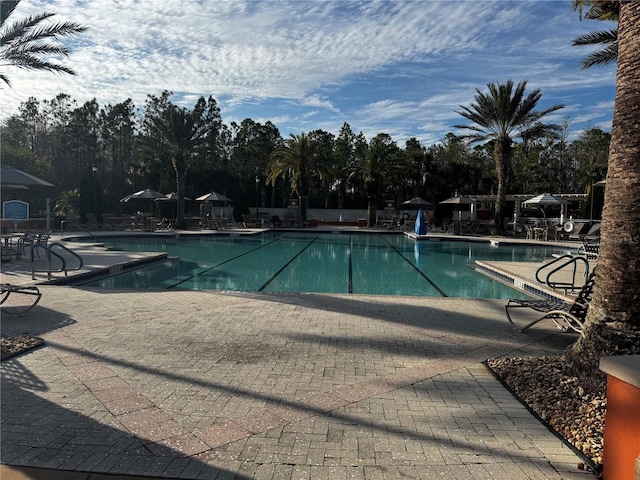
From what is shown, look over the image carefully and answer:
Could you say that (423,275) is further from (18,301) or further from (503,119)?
(503,119)

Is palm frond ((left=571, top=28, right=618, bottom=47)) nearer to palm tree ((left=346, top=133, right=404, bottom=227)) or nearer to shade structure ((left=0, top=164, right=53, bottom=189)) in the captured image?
shade structure ((left=0, top=164, right=53, bottom=189))

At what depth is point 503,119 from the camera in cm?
2255

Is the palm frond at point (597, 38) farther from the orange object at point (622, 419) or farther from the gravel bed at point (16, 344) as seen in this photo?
the gravel bed at point (16, 344)

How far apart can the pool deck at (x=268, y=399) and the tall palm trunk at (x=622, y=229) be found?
91cm

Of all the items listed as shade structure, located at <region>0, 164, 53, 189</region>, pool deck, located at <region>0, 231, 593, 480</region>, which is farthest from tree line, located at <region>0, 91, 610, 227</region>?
pool deck, located at <region>0, 231, 593, 480</region>

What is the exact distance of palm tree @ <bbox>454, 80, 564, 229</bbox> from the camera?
2217 centimetres

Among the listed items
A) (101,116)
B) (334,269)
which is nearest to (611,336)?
(334,269)

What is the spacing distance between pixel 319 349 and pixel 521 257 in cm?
1294

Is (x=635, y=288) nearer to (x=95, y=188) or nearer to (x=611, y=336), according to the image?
(x=611, y=336)

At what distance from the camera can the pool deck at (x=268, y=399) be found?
2580 mm

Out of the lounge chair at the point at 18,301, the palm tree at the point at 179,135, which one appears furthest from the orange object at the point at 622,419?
the palm tree at the point at 179,135

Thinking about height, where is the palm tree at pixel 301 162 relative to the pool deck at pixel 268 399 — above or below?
above

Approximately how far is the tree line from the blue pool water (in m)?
9.97

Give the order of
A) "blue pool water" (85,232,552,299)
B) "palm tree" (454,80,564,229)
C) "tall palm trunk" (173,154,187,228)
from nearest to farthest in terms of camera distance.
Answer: "blue pool water" (85,232,552,299) < "palm tree" (454,80,564,229) < "tall palm trunk" (173,154,187,228)
